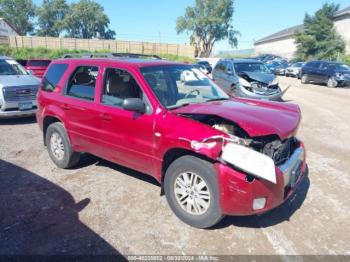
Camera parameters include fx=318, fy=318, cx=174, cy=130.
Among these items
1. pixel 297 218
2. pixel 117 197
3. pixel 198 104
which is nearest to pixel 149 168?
pixel 117 197

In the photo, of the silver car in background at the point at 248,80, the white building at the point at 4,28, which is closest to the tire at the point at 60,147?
the silver car in background at the point at 248,80

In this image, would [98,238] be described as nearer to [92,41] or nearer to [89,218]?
[89,218]

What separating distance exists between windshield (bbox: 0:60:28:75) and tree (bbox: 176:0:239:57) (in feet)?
228

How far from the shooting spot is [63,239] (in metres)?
3.47

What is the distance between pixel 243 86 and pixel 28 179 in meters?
8.49

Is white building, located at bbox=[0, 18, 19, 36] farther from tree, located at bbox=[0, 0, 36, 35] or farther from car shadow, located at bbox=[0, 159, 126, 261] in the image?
car shadow, located at bbox=[0, 159, 126, 261]

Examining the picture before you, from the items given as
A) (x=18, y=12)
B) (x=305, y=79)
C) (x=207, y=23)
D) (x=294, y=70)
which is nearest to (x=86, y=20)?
(x=18, y=12)

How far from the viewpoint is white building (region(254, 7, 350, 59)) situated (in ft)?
143

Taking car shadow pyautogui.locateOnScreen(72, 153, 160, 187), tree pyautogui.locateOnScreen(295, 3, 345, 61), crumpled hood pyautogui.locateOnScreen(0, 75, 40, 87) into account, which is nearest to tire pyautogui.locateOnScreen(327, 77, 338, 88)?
crumpled hood pyautogui.locateOnScreen(0, 75, 40, 87)

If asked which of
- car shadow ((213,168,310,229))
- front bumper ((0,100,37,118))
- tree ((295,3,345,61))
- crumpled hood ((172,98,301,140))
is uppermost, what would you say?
tree ((295,3,345,61))

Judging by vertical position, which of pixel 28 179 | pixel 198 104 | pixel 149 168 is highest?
pixel 198 104

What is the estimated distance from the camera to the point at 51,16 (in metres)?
94.0

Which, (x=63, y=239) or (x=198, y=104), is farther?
(x=198, y=104)

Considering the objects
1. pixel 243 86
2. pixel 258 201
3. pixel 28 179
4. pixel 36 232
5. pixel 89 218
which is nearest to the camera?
pixel 258 201
